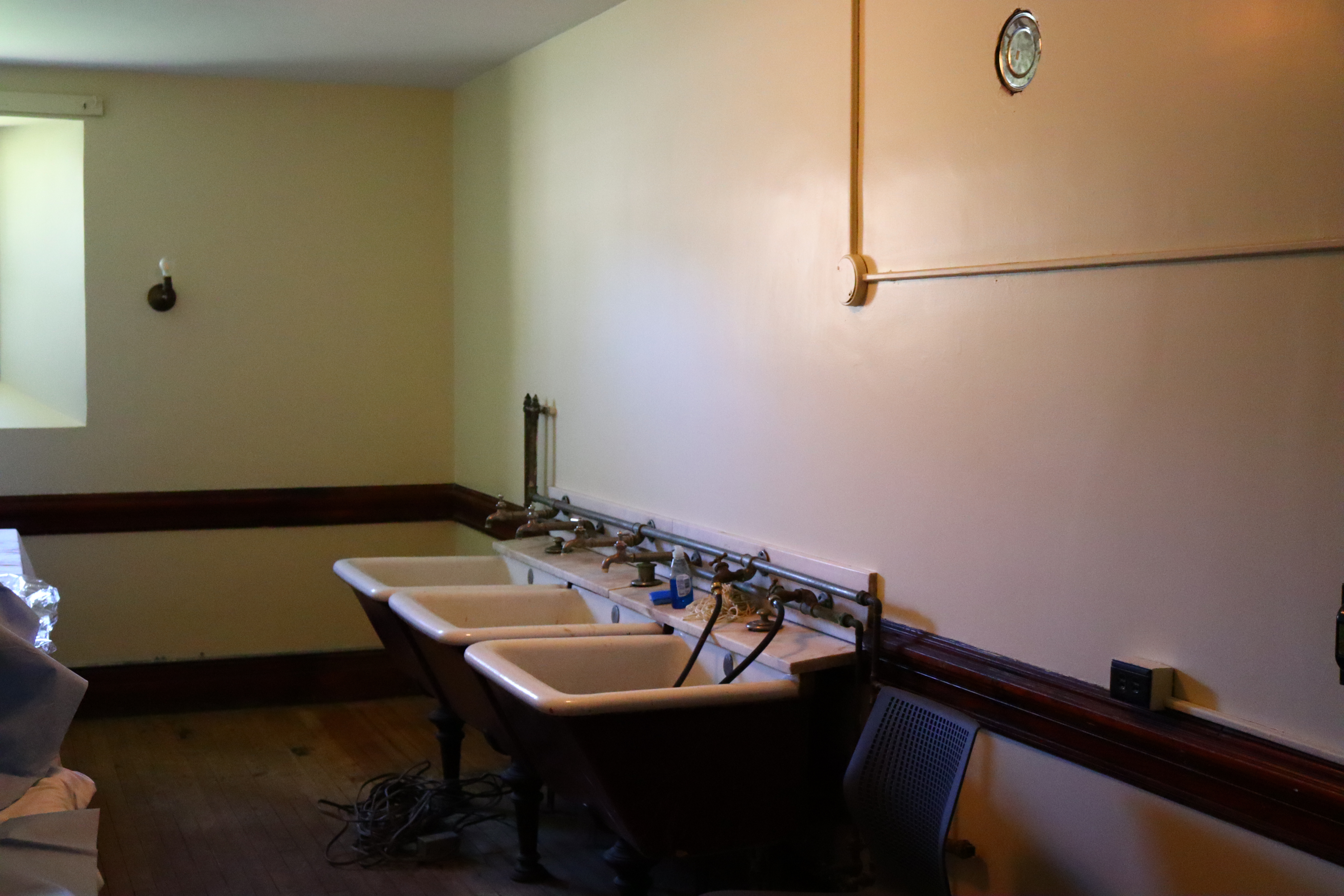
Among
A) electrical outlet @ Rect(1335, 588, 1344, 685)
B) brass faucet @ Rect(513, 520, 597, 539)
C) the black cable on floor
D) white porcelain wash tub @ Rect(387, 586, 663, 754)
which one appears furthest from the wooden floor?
electrical outlet @ Rect(1335, 588, 1344, 685)

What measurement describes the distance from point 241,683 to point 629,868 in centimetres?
277

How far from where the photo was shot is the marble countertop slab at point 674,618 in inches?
96.7

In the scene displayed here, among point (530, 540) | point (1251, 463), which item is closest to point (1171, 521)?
point (1251, 463)

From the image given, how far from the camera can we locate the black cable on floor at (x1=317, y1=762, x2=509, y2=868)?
3297mm

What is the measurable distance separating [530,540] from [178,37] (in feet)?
6.79

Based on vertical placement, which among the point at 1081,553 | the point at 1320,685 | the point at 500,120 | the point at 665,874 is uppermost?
the point at 500,120

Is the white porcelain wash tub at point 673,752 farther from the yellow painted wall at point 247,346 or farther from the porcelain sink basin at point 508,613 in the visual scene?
the yellow painted wall at point 247,346

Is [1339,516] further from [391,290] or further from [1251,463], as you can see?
[391,290]

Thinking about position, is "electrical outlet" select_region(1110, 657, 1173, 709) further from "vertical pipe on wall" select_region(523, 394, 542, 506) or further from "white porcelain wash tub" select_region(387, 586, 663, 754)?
"vertical pipe on wall" select_region(523, 394, 542, 506)

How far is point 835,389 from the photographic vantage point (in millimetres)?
2641

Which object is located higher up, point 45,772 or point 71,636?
point 45,772

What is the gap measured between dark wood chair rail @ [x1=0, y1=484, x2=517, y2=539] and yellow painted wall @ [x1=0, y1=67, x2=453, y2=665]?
0.13ft

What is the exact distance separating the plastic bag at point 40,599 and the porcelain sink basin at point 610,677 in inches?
32.7

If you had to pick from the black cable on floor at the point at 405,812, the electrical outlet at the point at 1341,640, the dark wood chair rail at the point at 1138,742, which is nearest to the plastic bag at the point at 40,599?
the black cable on floor at the point at 405,812
